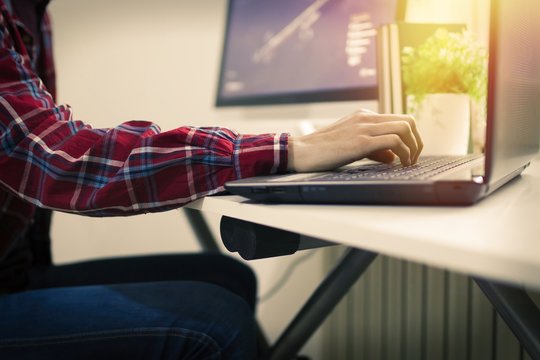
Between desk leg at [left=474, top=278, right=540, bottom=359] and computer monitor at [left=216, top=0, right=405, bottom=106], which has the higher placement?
computer monitor at [left=216, top=0, right=405, bottom=106]

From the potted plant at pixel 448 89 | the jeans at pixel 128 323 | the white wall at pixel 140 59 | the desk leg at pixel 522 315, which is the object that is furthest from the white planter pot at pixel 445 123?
the white wall at pixel 140 59

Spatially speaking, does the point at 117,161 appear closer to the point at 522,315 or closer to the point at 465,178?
the point at 465,178

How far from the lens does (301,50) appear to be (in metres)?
1.37

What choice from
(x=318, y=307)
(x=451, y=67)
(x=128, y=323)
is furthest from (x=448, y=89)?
(x=128, y=323)

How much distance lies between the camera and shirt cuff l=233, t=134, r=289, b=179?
57 centimetres

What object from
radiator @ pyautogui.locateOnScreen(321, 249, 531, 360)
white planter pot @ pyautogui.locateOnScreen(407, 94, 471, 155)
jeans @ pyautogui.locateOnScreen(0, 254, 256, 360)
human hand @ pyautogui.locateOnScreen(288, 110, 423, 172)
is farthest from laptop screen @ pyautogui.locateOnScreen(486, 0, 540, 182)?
radiator @ pyautogui.locateOnScreen(321, 249, 531, 360)

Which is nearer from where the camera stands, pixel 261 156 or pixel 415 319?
pixel 261 156

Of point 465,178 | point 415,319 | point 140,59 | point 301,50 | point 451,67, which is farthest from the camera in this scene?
point 140,59

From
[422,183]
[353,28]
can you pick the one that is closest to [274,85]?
[353,28]

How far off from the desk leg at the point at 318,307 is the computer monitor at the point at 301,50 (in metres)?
0.44

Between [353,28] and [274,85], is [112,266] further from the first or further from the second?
[353,28]

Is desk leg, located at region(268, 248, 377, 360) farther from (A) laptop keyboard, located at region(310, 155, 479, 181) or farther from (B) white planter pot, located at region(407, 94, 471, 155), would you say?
(A) laptop keyboard, located at region(310, 155, 479, 181)

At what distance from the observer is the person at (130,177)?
0.57 meters

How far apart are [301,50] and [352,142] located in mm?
866
